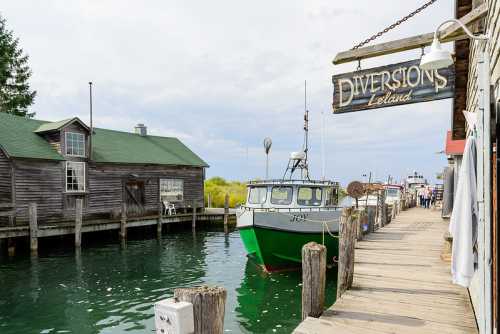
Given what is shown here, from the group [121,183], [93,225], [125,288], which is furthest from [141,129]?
[125,288]

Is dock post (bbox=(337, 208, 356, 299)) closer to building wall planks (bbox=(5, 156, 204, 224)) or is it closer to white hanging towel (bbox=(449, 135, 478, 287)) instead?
white hanging towel (bbox=(449, 135, 478, 287))

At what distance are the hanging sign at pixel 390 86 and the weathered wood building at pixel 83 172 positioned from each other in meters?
18.4

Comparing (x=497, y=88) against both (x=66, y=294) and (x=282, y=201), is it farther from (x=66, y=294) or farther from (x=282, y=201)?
(x=66, y=294)

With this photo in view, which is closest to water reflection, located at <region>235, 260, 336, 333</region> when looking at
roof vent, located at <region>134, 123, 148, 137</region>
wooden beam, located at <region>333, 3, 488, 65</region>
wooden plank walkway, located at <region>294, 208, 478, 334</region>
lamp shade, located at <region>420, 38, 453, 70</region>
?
wooden plank walkway, located at <region>294, 208, 478, 334</region>

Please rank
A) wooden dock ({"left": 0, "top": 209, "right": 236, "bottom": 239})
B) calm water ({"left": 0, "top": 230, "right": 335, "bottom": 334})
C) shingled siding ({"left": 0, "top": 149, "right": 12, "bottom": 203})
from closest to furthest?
calm water ({"left": 0, "top": 230, "right": 335, "bottom": 334})
wooden dock ({"left": 0, "top": 209, "right": 236, "bottom": 239})
shingled siding ({"left": 0, "top": 149, "right": 12, "bottom": 203})

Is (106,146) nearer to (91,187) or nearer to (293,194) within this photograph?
(91,187)

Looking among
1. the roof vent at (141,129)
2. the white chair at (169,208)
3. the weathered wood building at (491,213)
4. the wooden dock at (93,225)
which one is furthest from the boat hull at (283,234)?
the roof vent at (141,129)

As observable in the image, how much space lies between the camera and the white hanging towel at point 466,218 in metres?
3.43

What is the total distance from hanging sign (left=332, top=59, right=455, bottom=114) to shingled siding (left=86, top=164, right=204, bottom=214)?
21.4 m

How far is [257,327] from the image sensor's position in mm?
9344

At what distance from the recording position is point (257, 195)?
579 inches

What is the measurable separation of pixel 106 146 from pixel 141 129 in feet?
23.2

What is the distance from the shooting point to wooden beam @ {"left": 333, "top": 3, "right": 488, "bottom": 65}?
4.95 meters

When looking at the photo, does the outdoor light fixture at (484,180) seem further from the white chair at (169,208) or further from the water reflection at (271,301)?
the white chair at (169,208)
